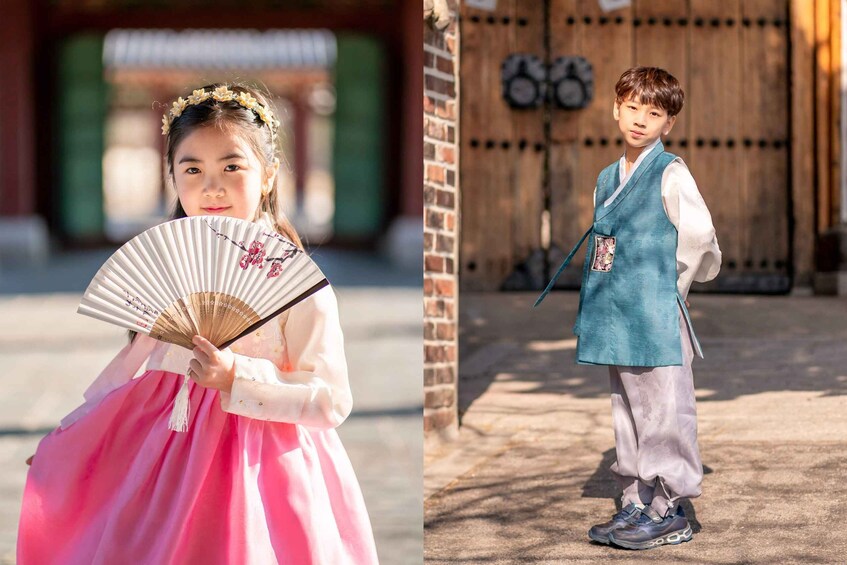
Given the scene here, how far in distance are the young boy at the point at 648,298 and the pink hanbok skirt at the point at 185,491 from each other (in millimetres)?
844

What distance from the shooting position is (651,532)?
3107mm

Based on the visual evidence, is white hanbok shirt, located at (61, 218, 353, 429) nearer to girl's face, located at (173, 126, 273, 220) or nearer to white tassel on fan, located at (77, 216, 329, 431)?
white tassel on fan, located at (77, 216, 329, 431)

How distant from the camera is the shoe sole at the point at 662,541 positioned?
3.09 m

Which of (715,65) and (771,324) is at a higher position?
(715,65)

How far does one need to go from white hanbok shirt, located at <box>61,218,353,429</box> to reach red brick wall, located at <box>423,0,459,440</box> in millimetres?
1904

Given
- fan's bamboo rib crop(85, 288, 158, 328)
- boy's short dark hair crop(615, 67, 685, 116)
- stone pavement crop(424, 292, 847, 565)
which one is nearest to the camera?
fan's bamboo rib crop(85, 288, 158, 328)

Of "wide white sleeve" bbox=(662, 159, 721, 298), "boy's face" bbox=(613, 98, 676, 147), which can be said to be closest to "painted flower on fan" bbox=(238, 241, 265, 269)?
"boy's face" bbox=(613, 98, 676, 147)

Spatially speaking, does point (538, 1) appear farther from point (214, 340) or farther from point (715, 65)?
point (214, 340)

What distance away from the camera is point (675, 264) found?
2969 millimetres

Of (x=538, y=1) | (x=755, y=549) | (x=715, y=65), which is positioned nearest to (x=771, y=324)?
(x=715, y=65)

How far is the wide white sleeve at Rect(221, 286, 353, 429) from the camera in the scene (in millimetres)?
2291

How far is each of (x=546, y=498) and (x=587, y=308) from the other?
0.86m

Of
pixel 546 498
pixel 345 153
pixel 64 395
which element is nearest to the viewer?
pixel 546 498

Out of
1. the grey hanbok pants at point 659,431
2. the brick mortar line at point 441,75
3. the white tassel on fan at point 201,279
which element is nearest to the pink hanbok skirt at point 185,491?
the white tassel on fan at point 201,279
